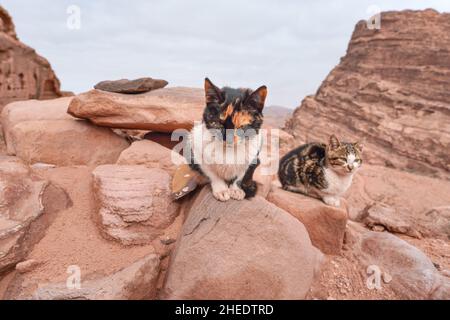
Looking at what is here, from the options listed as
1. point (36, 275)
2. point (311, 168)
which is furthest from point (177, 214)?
point (311, 168)

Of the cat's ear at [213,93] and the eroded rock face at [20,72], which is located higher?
the eroded rock face at [20,72]

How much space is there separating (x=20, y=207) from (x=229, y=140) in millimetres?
2642

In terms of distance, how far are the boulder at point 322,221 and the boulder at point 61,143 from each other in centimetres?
346

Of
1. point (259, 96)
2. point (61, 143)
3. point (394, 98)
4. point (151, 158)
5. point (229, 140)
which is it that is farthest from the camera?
point (394, 98)

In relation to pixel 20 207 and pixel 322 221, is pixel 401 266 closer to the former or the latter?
pixel 322 221

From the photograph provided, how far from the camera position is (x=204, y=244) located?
2.95 metres

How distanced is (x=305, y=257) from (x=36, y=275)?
9.37 feet

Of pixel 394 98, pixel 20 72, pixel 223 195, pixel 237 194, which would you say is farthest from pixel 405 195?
pixel 20 72

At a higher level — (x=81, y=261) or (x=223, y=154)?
(x=223, y=154)

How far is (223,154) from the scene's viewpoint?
118 inches

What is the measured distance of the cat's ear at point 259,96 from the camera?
2.79 meters

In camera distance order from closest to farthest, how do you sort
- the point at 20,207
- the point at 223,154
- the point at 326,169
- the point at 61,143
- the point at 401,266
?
the point at 223,154
the point at 20,207
the point at 401,266
the point at 326,169
the point at 61,143

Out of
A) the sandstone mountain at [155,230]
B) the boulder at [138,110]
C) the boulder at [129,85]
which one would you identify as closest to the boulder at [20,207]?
the sandstone mountain at [155,230]

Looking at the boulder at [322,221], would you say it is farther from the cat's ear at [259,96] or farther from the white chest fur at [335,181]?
the cat's ear at [259,96]
